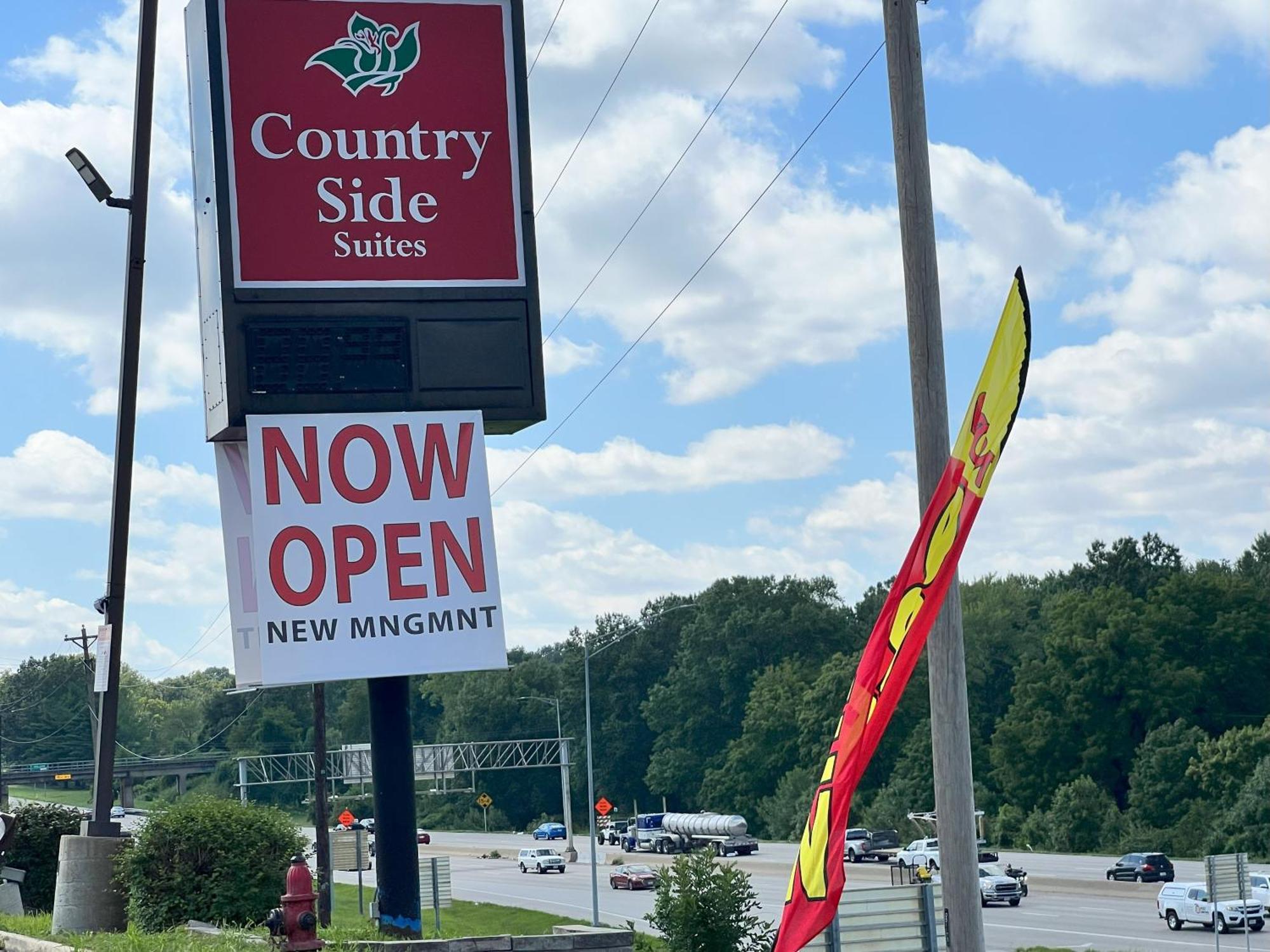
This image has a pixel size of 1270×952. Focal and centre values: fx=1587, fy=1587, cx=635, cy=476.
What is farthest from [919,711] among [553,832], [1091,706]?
[553,832]

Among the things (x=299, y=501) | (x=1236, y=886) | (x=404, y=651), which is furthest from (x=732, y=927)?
(x=1236, y=886)

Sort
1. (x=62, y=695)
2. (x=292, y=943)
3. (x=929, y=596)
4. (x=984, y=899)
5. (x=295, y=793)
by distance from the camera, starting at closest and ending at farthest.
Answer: (x=929, y=596) → (x=292, y=943) → (x=984, y=899) → (x=295, y=793) → (x=62, y=695)

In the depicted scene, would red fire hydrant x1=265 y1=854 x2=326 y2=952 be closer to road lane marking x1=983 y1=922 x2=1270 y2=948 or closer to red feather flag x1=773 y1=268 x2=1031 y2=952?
red feather flag x1=773 y1=268 x2=1031 y2=952

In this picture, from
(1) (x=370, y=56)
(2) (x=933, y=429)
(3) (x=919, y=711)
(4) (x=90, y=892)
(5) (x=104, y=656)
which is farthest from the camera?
(3) (x=919, y=711)

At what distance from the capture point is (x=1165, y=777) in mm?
80312

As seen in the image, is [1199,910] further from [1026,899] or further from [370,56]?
[370,56]

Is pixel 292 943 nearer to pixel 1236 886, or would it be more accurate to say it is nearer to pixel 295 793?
pixel 1236 886

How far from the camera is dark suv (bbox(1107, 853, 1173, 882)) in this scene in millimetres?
54312

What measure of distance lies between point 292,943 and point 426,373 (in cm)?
580

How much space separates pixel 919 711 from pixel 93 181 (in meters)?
84.6

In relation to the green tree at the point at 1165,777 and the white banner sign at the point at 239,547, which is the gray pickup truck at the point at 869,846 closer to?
the green tree at the point at 1165,777

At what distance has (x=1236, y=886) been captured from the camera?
2906 centimetres

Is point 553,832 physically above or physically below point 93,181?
below

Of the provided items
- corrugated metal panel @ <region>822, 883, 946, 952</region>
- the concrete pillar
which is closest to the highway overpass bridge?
the concrete pillar
